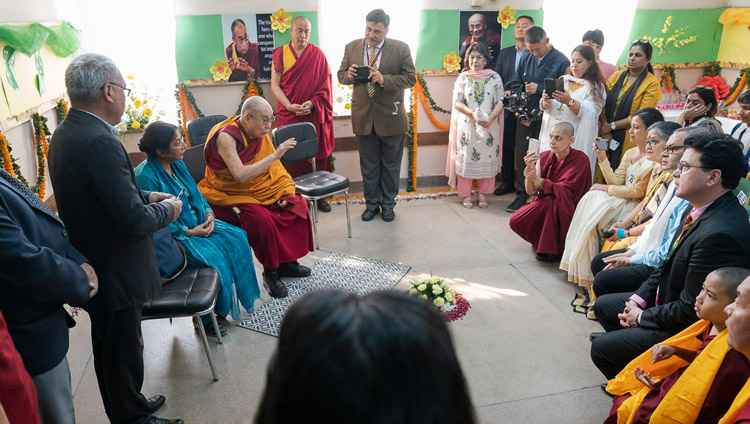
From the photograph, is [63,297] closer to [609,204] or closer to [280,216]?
[280,216]

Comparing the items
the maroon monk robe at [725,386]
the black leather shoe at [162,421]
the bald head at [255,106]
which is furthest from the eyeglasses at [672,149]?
the black leather shoe at [162,421]

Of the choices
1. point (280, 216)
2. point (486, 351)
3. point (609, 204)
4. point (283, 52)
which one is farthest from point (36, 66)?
point (609, 204)

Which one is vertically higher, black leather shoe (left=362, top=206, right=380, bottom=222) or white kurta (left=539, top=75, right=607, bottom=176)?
white kurta (left=539, top=75, right=607, bottom=176)

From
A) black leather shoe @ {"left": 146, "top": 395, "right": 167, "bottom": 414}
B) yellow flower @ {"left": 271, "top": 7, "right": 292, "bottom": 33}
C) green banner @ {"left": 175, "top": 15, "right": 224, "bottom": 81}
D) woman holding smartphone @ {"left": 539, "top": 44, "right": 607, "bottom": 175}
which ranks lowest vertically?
black leather shoe @ {"left": 146, "top": 395, "right": 167, "bottom": 414}

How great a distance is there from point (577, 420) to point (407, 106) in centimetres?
401

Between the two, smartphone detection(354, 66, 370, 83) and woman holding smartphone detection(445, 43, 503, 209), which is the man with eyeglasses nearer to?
smartphone detection(354, 66, 370, 83)

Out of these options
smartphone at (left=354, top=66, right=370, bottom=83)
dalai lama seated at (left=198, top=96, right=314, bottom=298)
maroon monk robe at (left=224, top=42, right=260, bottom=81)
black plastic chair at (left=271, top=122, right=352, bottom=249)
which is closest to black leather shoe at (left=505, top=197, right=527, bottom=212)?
black plastic chair at (left=271, top=122, right=352, bottom=249)

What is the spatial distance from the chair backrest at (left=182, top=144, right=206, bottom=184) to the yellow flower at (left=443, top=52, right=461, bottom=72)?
3.00 metres

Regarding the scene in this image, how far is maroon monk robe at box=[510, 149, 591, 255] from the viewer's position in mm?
3998

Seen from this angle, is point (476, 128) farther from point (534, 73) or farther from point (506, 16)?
point (506, 16)

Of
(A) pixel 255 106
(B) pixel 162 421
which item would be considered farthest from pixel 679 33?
(B) pixel 162 421

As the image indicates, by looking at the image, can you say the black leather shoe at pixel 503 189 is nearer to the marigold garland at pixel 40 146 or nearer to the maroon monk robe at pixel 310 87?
the maroon monk robe at pixel 310 87

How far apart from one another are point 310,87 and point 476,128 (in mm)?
1737

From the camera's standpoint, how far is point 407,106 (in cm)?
575
